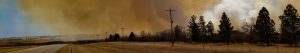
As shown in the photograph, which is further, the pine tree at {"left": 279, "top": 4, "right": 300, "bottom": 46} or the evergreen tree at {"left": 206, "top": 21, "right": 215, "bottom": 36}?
the evergreen tree at {"left": 206, "top": 21, "right": 215, "bottom": 36}

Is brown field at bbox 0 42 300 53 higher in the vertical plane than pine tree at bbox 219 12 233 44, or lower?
lower

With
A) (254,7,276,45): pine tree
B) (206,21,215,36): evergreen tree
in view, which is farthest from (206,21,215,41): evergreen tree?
(254,7,276,45): pine tree

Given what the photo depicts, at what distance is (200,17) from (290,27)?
172ft

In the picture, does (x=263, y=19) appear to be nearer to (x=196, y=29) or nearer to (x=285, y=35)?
(x=285, y=35)

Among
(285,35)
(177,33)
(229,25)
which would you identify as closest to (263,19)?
(285,35)

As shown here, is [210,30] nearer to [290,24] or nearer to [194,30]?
[194,30]

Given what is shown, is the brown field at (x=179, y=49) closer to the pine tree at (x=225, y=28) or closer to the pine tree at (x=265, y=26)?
the pine tree at (x=265, y=26)

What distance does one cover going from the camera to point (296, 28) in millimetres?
86312

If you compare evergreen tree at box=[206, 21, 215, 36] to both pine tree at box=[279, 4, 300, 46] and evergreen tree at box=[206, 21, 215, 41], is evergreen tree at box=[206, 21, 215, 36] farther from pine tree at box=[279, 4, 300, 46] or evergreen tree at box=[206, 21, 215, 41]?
pine tree at box=[279, 4, 300, 46]

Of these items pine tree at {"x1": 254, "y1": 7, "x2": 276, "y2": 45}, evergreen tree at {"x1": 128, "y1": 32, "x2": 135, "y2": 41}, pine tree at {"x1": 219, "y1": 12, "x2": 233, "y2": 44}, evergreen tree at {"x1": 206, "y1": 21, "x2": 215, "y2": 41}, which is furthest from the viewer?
evergreen tree at {"x1": 128, "y1": 32, "x2": 135, "y2": 41}

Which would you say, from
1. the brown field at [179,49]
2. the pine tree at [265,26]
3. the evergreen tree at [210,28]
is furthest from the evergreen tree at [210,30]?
the brown field at [179,49]

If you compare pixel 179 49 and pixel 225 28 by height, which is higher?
pixel 225 28

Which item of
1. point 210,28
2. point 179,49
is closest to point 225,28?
point 210,28

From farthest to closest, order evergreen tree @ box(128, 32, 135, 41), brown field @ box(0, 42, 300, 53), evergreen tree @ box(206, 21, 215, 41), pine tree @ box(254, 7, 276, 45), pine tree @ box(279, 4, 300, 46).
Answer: evergreen tree @ box(128, 32, 135, 41), evergreen tree @ box(206, 21, 215, 41), pine tree @ box(254, 7, 276, 45), pine tree @ box(279, 4, 300, 46), brown field @ box(0, 42, 300, 53)
